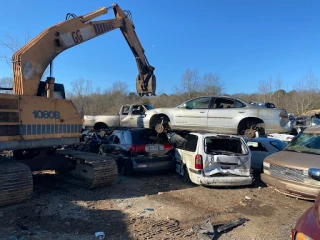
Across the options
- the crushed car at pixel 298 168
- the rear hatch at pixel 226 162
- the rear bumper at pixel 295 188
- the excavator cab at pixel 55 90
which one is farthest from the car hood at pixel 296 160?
the excavator cab at pixel 55 90

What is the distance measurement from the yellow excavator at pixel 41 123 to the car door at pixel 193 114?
3.39 metres

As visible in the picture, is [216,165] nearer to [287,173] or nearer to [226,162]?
[226,162]

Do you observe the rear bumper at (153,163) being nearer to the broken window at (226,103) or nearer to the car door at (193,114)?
the car door at (193,114)

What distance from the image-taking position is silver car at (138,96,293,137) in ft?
30.0

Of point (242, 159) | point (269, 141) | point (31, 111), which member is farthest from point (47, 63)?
point (269, 141)

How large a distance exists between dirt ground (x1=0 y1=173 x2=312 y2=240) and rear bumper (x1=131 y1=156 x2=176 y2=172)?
2.20 feet

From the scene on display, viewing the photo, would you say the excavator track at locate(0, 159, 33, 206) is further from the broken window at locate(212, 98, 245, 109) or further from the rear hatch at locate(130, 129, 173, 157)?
the broken window at locate(212, 98, 245, 109)

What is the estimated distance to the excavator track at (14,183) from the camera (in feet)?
20.3

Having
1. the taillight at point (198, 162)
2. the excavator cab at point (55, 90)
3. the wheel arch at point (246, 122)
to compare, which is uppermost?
the excavator cab at point (55, 90)

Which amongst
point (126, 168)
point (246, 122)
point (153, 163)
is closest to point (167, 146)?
point (153, 163)

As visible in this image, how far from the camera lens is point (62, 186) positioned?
8.49 m

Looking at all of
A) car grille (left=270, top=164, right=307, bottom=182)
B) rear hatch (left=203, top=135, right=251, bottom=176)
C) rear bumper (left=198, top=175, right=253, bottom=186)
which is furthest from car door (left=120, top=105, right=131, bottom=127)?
car grille (left=270, top=164, right=307, bottom=182)

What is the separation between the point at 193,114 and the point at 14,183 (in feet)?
19.7

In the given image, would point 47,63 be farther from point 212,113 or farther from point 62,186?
point 212,113
